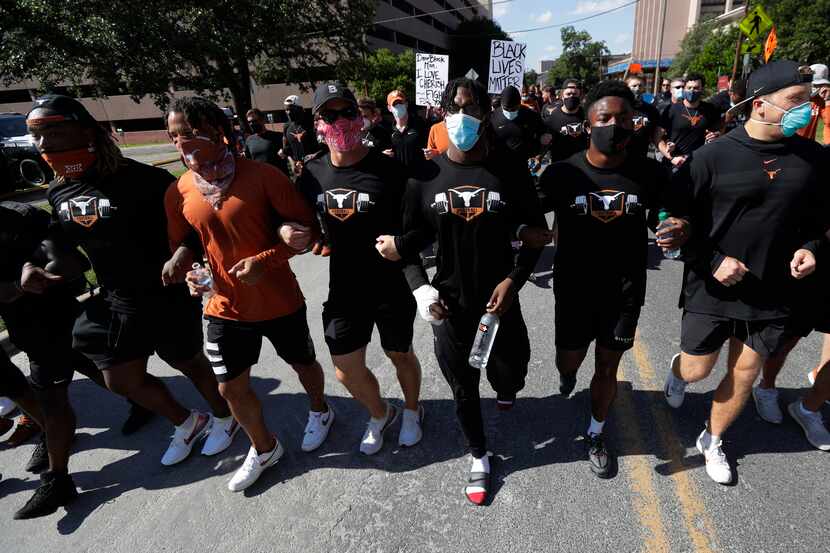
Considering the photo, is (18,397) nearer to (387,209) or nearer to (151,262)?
(151,262)

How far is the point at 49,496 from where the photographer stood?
2.84 meters

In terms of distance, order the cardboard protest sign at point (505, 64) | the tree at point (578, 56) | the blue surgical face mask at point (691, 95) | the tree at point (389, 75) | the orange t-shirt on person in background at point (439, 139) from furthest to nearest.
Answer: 1. the tree at point (578, 56)
2. the tree at point (389, 75)
3. the cardboard protest sign at point (505, 64)
4. the blue surgical face mask at point (691, 95)
5. the orange t-shirt on person in background at point (439, 139)

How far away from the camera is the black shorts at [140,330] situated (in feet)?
9.41

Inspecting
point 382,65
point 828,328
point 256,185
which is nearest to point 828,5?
point 382,65

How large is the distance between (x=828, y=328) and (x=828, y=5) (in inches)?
1705

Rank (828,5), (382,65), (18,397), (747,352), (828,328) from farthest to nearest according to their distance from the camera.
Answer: (382,65) < (828,5) < (18,397) < (828,328) < (747,352)

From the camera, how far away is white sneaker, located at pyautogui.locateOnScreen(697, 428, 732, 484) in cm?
261

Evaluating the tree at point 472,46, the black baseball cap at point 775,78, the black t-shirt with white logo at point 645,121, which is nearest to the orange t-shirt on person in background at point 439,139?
the black t-shirt with white logo at point 645,121

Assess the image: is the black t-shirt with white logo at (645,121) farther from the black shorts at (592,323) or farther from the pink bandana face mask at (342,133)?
the pink bandana face mask at (342,133)

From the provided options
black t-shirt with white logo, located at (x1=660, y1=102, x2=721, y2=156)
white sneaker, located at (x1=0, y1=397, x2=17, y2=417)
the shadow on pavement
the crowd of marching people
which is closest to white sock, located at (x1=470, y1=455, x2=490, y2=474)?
the crowd of marching people

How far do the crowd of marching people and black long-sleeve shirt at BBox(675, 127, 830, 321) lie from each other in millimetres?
11

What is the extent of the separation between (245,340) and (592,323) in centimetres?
211

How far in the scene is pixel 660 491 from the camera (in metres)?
2.62

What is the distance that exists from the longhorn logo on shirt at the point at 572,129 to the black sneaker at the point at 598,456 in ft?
15.8
